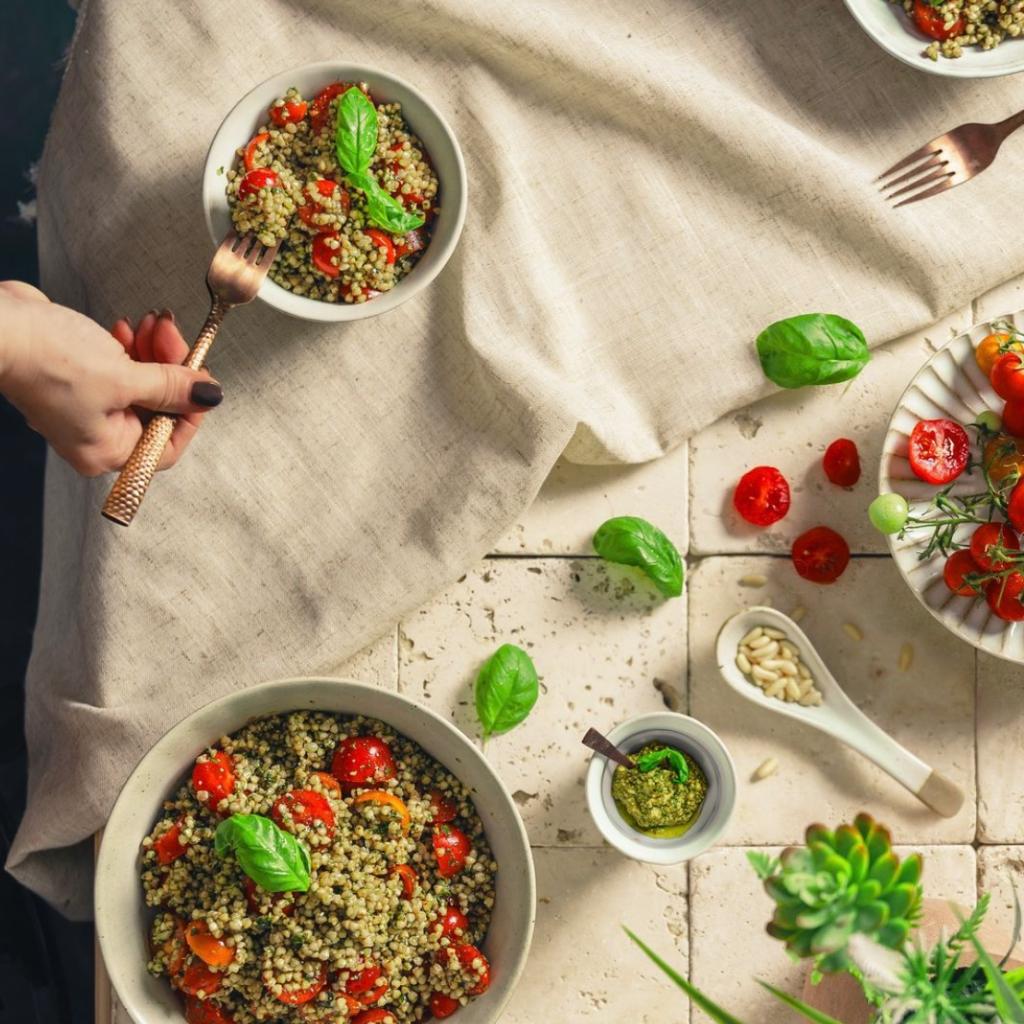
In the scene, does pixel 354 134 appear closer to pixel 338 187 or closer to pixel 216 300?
pixel 338 187

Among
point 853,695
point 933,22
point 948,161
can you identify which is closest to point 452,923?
point 853,695

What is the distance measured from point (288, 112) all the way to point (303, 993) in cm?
118

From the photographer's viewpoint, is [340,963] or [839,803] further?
[839,803]

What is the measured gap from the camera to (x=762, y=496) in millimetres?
1953

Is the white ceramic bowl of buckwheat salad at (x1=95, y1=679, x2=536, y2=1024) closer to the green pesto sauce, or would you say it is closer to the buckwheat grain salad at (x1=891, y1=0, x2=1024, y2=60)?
the green pesto sauce

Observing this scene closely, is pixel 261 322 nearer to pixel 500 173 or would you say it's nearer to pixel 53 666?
pixel 500 173

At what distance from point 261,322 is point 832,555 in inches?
37.1

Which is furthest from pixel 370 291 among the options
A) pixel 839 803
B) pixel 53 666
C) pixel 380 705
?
pixel 839 803

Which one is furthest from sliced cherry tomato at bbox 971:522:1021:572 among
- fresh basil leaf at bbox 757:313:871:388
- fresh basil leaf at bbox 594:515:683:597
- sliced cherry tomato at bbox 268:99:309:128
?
sliced cherry tomato at bbox 268:99:309:128

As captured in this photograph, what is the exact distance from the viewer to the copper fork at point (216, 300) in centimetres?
167

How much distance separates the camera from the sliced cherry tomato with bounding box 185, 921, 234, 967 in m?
1.62

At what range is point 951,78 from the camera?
6.37 feet

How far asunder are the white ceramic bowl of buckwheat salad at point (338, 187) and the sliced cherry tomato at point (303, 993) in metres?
0.89

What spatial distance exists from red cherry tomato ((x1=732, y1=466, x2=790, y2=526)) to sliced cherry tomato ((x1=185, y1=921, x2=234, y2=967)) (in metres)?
0.98
